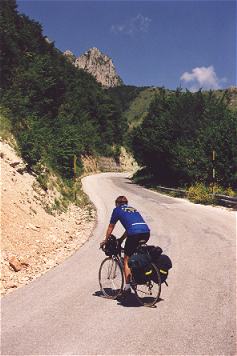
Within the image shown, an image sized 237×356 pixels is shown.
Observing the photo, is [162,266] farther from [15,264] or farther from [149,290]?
[15,264]

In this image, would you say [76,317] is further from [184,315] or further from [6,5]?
[6,5]

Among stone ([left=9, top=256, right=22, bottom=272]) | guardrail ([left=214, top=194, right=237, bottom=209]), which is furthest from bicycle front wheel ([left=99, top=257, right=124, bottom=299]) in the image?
guardrail ([left=214, top=194, right=237, bottom=209])

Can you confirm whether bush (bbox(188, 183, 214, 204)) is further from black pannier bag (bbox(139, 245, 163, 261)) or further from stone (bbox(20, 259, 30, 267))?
black pannier bag (bbox(139, 245, 163, 261))

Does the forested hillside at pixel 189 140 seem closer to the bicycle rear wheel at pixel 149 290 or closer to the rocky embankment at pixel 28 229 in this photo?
the rocky embankment at pixel 28 229

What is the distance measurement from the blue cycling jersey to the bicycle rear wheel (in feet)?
2.21

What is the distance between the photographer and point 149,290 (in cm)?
712

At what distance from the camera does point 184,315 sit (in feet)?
21.5

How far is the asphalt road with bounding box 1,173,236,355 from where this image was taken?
549 cm

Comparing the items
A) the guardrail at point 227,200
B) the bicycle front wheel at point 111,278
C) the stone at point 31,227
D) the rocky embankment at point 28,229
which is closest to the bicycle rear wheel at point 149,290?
the bicycle front wheel at point 111,278

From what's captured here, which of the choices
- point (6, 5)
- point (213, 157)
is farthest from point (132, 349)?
point (6, 5)

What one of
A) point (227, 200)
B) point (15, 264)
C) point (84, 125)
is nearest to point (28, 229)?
point (15, 264)

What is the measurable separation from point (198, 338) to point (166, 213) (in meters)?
13.8

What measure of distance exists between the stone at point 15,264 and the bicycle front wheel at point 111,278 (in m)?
2.83

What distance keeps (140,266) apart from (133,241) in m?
0.50
